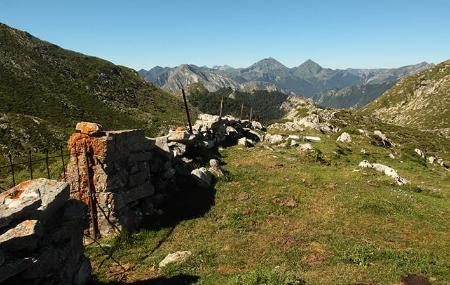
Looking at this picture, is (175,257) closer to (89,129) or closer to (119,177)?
(119,177)

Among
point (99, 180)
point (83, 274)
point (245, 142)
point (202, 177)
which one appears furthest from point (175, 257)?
point (245, 142)

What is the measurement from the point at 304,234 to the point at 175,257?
8.15 m

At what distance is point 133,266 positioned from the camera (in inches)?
931

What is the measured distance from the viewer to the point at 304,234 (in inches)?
1039

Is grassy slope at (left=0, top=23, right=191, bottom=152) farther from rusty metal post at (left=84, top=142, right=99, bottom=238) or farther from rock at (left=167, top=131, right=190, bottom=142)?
rusty metal post at (left=84, top=142, right=99, bottom=238)

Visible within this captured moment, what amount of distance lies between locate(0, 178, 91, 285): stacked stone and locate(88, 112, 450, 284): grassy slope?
120 inches

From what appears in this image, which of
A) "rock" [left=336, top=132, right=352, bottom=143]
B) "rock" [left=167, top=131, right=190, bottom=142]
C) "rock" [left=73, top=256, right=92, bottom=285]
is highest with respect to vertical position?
"rock" [left=167, top=131, right=190, bottom=142]

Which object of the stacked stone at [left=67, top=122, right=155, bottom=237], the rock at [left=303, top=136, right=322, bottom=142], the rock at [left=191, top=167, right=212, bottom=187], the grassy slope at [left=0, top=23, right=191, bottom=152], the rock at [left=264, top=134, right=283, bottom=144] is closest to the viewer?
the stacked stone at [left=67, top=122, right=155, bottom=237]

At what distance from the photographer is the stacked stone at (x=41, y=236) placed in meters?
15.7

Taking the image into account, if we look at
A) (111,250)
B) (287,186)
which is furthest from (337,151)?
(111,250)

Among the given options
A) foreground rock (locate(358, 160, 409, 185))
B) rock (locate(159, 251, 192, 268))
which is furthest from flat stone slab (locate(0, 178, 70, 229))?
foreground rock (locate(358, 160, 409, 185))

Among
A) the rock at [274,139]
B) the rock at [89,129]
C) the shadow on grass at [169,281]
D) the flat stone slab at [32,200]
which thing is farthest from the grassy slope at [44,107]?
the flat stone slab at [32,200]

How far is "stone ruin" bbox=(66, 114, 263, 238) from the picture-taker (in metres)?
28.6

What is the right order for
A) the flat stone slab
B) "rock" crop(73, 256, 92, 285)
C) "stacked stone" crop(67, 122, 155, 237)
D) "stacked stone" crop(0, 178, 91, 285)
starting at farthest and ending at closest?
"stacked stone" crop(67, 122, 155, 237) → "rock" crop(73, 256, 92, 285) → the flat stone slab → "stacked stone" crop(0, 178, 91, 285)
